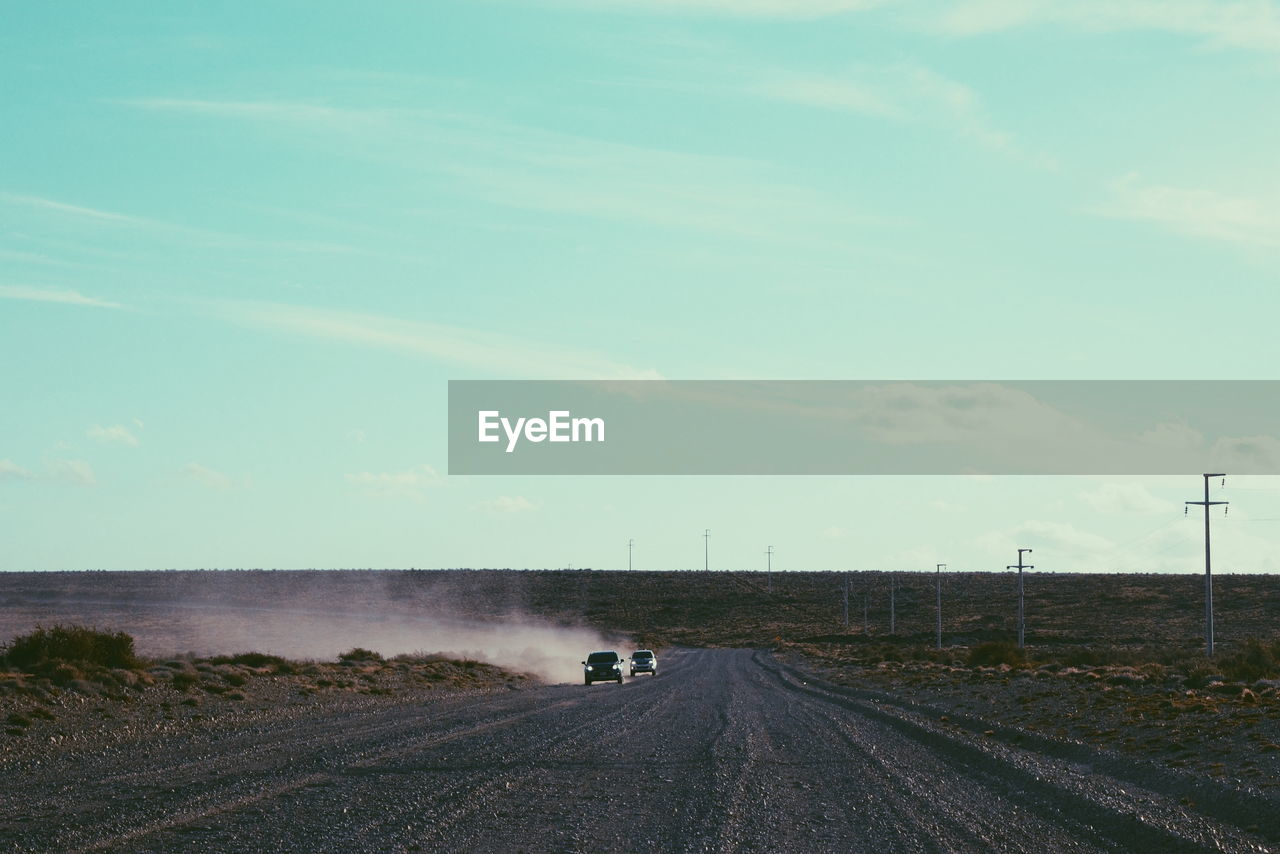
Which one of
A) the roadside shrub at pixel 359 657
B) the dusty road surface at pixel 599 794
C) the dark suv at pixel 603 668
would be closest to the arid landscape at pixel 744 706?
the dusty road surface at pixel 599 794

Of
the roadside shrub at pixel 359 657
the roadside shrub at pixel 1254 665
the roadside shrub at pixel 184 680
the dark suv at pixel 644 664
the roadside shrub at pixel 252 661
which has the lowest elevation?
the dark suv at pixel 644 664

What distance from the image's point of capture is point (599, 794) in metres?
17.9

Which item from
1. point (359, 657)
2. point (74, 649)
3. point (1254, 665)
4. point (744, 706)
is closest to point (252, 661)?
point (74, 649)

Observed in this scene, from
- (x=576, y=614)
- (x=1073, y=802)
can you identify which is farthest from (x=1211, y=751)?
(x=576, y=614)

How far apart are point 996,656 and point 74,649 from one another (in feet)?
154

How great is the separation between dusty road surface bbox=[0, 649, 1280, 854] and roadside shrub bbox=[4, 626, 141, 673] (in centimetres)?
1636

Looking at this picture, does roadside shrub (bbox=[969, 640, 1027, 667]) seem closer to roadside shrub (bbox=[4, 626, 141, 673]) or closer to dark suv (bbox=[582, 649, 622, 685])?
dark suv (bbox=[582, 649, 622, 685])

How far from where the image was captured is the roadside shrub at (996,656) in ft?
219

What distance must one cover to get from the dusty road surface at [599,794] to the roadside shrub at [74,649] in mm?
16356

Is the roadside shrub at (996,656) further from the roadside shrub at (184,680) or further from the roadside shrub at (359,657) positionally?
the roadside shrub at (184,680)

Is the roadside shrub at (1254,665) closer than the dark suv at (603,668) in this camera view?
Yes

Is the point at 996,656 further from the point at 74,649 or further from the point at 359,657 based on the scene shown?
the point at 74,649

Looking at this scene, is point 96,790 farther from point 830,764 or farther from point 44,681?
point 44,681

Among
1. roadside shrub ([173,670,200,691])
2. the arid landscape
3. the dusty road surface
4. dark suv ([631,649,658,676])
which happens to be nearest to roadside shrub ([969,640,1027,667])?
the arid landscape
